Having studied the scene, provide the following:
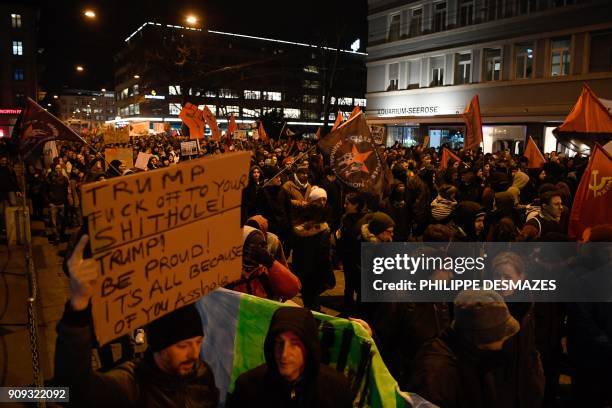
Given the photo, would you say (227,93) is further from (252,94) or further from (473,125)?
(473,125)

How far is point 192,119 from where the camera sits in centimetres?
2162

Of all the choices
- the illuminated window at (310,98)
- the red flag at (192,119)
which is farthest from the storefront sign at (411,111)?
the illuminated window at (310,98)

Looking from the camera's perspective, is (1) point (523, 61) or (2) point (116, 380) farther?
(1) point (523, 61)

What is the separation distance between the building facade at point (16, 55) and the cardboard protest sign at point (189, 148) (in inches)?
2737

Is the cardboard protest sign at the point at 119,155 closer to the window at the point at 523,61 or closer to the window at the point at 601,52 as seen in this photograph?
the window at the point at 601,52

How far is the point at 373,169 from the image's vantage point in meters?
Answer: 7.36

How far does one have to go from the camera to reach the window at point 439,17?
34.1 meters

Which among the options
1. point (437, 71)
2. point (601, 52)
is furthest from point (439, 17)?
point (601, 52)

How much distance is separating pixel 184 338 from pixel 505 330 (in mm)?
1575

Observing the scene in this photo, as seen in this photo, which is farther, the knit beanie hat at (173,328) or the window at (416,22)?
the window at (416,22)

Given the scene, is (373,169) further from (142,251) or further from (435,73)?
(435,73)

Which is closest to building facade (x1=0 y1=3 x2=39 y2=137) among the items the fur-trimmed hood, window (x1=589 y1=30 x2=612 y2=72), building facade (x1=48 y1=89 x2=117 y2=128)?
window (x1=589 y1=30 x2=612 y2=72)

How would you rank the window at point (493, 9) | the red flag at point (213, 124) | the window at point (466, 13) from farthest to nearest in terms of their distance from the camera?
the window at point (466, 13) → the window at point (493, 9) → the red flag at point (213, 124)

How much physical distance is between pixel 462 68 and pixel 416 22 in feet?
16.9
